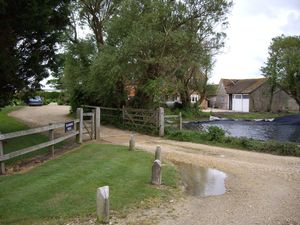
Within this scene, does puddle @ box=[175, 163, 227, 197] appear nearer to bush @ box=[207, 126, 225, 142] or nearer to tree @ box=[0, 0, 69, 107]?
bush @ box=[207, 126, 225, 142]

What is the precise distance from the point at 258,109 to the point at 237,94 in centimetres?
471

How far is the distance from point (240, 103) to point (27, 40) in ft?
178

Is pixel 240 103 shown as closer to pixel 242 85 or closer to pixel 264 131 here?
pixel 242 85

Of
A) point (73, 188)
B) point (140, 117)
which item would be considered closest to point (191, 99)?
point (140, 117)

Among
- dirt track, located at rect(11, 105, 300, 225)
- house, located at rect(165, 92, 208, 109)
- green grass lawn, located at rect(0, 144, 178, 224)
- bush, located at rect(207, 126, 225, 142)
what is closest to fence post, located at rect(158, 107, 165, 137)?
bush, located at rect(207, 126, 225, 142)

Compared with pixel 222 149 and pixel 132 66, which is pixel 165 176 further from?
pixel 132 66

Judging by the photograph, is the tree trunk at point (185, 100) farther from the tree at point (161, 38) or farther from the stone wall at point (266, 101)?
the tree at point (161, 38)

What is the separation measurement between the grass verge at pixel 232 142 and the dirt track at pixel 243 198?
39.1 inches

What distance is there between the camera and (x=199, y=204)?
26.7ft

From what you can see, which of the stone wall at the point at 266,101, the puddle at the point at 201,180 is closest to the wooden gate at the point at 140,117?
the puddle at the point at 201,180

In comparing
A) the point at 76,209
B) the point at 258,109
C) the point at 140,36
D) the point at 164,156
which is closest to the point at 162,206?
the point at 76,209

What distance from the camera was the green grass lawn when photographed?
22.6 ft

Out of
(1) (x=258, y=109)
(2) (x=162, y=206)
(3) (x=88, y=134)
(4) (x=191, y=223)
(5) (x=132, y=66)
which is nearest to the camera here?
(4) (x=191, y=223)

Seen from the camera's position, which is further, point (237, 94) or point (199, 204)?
point (237, 94)
